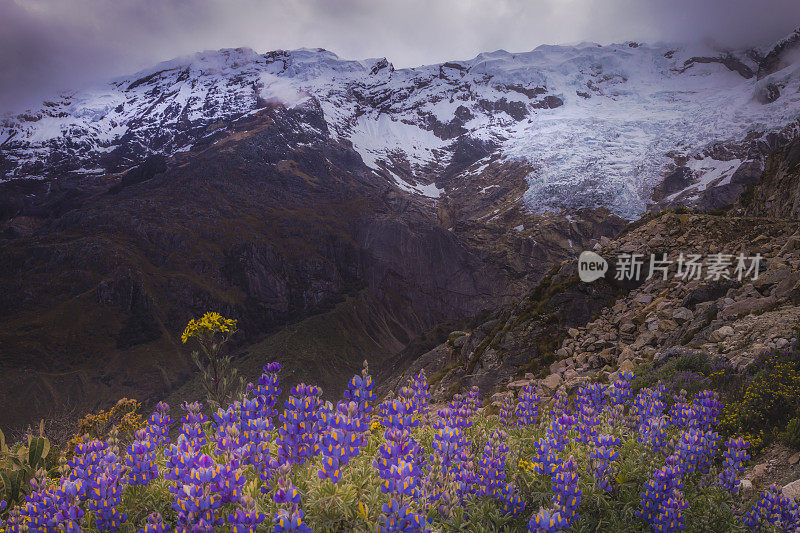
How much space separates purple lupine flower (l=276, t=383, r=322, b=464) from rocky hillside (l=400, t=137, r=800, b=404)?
12.2m

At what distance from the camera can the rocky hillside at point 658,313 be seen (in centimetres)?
1420

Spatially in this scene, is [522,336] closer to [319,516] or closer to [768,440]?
[768,440]

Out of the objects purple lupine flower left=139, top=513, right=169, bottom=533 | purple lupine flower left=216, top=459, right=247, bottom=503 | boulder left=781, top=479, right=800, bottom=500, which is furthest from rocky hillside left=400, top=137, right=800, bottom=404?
purple lupine flower left=139, top=513, right=169, bottom=533

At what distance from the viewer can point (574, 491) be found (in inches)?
183

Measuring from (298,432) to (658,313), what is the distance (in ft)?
64.3

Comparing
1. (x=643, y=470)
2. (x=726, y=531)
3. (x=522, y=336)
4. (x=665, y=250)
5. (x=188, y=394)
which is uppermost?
(x=665, y=250)

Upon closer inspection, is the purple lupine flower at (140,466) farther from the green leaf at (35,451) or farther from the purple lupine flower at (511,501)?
the green leaf at (35,451)

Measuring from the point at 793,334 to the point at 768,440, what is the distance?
174 inches

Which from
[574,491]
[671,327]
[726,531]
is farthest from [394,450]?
[671,327]

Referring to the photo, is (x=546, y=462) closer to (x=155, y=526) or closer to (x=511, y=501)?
(x=511, y=501)

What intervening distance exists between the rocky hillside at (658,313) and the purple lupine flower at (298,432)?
481 inches

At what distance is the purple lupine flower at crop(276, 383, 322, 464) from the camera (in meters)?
4.58

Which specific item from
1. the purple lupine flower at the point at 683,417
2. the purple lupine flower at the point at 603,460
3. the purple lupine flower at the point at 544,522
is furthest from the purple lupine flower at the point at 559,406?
the purple lupine flower at the point at 544,522

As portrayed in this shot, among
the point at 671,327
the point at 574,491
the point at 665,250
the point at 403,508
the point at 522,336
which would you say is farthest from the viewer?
the point at 522,336
